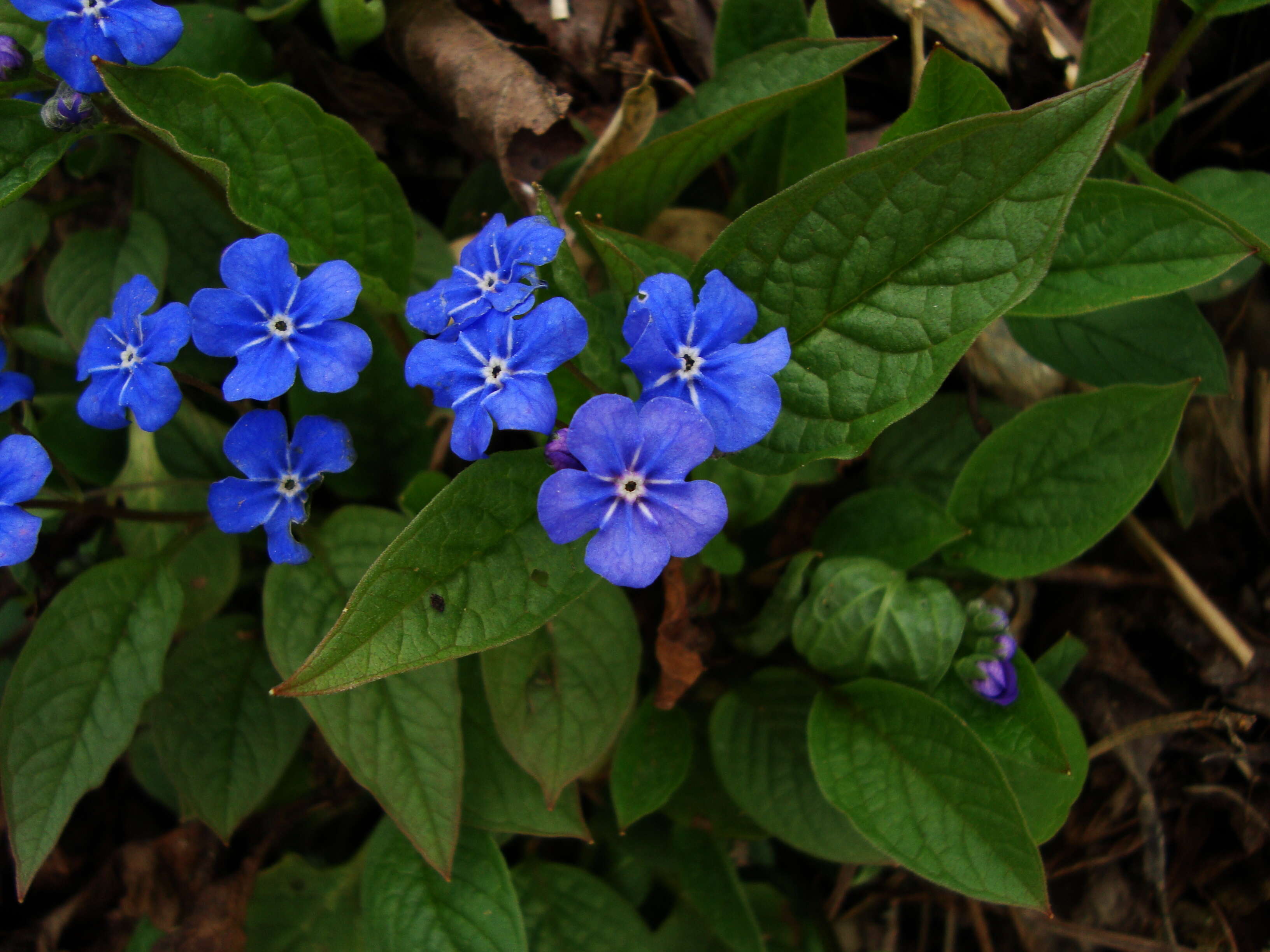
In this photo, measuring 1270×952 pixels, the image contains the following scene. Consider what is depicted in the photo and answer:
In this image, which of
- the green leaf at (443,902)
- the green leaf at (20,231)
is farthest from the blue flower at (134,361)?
the green leaf at (443,902)

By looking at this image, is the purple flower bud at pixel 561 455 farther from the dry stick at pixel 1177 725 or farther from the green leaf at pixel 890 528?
the dry stick at pixel 1177 725

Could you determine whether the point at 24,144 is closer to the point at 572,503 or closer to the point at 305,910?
the point at 572,503

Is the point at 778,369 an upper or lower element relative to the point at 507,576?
upper

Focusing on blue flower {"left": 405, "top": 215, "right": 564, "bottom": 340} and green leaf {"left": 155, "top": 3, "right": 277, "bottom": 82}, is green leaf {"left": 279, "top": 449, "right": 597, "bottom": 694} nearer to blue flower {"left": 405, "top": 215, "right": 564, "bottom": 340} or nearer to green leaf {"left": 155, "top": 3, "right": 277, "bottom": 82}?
blue flower {"left": 405, "top": 215, "right": 564, "bottom": 340}

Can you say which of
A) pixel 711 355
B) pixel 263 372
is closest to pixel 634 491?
pixel 711 355

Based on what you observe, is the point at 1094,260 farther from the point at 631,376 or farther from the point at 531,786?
the point at 531,786

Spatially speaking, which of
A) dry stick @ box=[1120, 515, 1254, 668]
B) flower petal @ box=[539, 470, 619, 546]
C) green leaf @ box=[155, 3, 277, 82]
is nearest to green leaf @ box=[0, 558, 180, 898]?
flower petal @ box=[539, 470, 619, 546]

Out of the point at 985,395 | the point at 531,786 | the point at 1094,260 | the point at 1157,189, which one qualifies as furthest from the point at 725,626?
the point at 1157,189

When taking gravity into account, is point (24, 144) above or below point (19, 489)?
above
